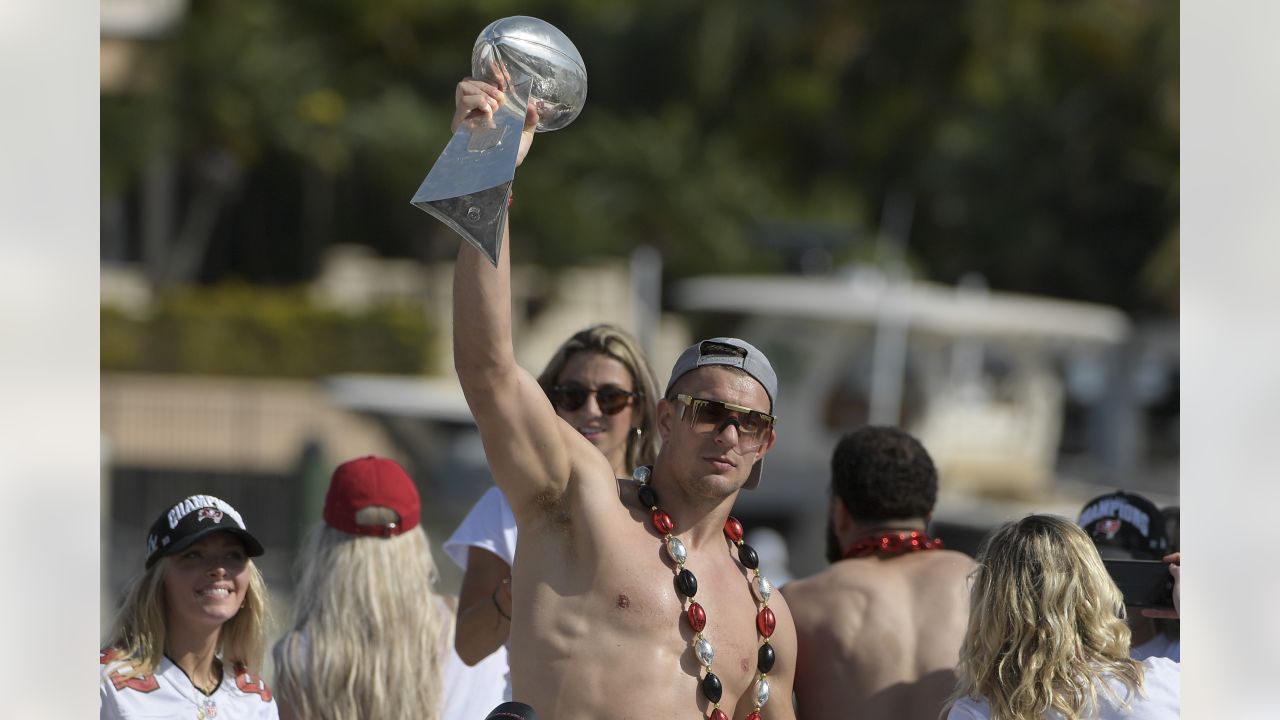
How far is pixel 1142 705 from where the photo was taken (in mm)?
3027

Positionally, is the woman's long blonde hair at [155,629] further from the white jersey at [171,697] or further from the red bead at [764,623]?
the red bead at [764,623]

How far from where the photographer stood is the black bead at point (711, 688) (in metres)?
2.90

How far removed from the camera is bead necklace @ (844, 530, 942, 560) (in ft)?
12.3

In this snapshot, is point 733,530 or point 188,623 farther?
point 188,623

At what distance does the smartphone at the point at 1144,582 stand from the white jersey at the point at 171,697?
1987mm

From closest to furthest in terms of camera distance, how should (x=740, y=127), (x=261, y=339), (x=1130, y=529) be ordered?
(x=1130, y=529), (x=261, y=339), (x=740, y=127)

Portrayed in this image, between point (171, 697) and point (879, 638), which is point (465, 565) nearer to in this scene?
point (171, 697)

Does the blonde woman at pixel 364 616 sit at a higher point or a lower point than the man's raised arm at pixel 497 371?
lower

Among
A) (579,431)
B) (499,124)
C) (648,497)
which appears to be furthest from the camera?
(579,431)

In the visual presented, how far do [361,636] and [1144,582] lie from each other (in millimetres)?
1920

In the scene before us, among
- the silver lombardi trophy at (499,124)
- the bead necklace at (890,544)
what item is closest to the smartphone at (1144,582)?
the bead necklace at (890,544)

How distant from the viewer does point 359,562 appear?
3.82 meters
